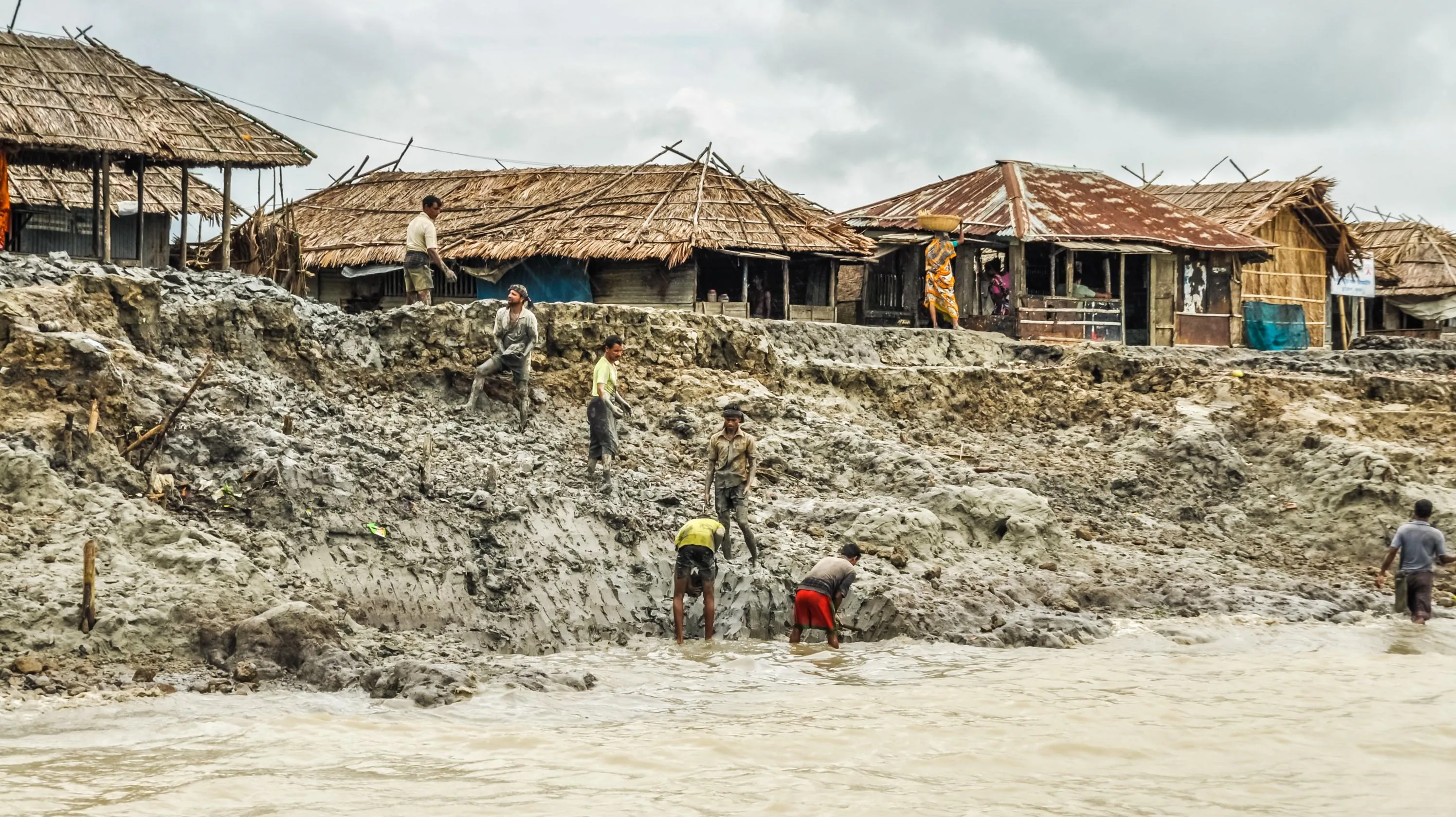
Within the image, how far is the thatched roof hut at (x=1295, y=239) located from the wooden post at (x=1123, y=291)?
113 inches

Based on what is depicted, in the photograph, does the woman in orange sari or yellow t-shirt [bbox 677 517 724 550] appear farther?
the woman in orange sari

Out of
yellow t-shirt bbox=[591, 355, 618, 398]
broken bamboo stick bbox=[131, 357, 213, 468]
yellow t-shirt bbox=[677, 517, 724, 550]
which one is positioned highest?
yellow t-shirt bbox=[591, 355, 618, 398]

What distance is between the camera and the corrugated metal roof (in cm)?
2442

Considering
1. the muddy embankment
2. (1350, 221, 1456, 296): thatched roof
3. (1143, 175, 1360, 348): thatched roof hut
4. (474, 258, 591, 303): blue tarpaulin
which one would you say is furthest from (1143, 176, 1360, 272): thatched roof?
(474, 258, 591, 303): blue tarpaulin

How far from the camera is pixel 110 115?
1672 centimetres

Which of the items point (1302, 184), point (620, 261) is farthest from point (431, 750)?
point (1302, 184)

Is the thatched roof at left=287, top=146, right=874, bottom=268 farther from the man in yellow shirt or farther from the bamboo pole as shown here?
the man in yellow shirt

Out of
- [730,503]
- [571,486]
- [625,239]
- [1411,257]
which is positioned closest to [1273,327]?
[1411,257]

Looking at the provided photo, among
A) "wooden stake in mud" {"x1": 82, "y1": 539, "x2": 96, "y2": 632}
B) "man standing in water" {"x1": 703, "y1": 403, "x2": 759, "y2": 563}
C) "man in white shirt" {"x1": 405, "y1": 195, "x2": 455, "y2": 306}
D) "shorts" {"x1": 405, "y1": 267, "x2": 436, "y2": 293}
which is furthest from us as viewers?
"shorts" {"x1": 405, "y1": 267, "x2": 436, "y2": 293}

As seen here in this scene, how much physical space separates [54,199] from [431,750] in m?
16.7

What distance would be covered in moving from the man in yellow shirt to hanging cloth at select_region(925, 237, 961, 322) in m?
11.3

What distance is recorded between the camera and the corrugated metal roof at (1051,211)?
2442 cm

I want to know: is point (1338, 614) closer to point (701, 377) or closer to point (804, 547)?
point (804, 547)

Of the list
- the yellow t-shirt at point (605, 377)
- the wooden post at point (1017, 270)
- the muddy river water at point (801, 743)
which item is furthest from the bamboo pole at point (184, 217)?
the wooden post at point (1017, 270)
